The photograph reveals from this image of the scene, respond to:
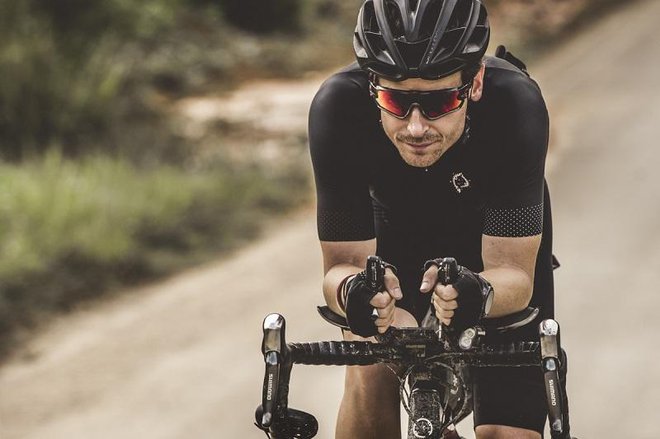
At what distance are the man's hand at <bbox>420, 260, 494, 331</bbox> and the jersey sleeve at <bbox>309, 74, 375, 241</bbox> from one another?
59 cm

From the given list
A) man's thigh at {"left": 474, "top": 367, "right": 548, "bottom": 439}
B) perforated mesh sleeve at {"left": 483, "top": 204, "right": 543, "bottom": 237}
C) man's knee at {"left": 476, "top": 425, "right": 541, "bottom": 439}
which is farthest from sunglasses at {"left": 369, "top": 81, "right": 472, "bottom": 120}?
man's knee at {"left": 476, "top": 425, "right": 541, "bottom": 439}

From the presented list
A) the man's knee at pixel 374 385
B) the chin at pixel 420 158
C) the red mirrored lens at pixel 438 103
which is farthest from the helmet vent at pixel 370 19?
the man's knee at pixel 374 385

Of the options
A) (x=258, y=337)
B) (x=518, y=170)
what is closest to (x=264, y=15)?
(x=258, y=337)

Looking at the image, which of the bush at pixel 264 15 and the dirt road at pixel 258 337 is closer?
the dirt road at pixel 258 337

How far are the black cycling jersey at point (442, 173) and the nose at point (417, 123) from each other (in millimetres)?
276

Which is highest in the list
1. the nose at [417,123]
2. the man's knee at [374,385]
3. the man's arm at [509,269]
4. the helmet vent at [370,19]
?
the helmet vent at [370,19]

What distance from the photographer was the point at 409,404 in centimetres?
328

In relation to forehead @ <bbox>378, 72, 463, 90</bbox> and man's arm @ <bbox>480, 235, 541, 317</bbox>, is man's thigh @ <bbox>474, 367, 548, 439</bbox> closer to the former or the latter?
man's arm @ <bbox>480, 235, 541, 317</bbox>

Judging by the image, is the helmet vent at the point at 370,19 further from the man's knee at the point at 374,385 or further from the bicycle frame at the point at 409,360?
the man's knee at the point at 374,385

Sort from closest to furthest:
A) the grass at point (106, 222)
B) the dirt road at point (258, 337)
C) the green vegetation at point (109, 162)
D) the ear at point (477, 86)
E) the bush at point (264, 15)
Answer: the ear at point (477, 86)
the dirt road at point (258, 337)
the grass at point (106, 222)
the green vegetation at point (109, 162)
the bush at point (264, 15)

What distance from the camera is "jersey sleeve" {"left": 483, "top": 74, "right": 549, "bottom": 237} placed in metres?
3.48

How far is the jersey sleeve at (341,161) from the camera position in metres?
3.59

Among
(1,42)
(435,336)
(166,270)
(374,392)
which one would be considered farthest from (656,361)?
(1,42)

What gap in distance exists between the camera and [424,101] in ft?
10.9
